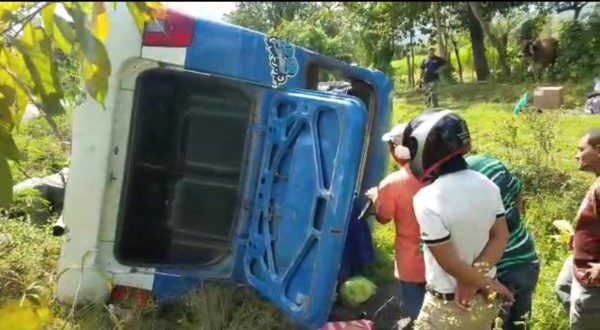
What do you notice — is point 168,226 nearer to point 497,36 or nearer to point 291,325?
point 291,325

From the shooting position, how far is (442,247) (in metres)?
2.70

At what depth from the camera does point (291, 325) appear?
389cm

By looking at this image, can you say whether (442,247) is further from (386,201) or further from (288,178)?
(288,178)

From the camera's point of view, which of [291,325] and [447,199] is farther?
[291,325]

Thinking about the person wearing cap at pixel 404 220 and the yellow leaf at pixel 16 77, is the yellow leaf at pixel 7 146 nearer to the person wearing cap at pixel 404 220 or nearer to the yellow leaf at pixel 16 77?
the yellow leaf at pixel 16 77

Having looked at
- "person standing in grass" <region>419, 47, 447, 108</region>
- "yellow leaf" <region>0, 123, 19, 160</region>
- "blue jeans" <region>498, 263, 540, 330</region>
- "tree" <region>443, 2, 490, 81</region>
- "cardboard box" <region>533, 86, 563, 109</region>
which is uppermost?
"person standing in grass" <region>419, 47, 447, 108</region>

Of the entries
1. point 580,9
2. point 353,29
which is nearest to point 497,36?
point 580,9

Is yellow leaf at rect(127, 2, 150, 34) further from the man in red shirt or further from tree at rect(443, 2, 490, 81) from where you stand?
tree at rect(443, 2, 490, 81)

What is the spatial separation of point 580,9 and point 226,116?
561 cm

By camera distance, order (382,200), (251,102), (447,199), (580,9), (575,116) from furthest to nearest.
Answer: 1. (575,116)
2. (580,9)
3. (251,102)
4. (382,200)
5. (447,199)

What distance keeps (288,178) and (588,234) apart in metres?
1.43

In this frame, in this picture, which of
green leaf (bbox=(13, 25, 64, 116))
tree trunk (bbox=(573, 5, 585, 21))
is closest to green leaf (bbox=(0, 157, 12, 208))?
green leaf (bbox=(13, 25, 64, 116))

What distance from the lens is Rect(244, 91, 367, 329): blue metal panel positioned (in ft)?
11.2

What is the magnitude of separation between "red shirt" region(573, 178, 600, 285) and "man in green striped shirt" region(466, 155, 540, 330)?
19 cm
